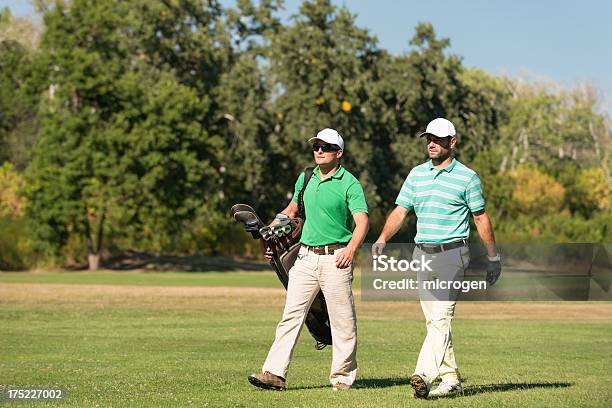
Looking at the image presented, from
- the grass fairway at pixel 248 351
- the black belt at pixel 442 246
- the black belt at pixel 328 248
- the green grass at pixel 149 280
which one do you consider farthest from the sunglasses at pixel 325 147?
the green grass at pixel 149 280

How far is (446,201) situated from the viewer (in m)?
11.1

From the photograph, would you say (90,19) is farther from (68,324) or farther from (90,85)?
(68,324)

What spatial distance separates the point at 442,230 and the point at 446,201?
28 cm

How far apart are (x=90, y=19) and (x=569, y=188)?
50444 millimetres

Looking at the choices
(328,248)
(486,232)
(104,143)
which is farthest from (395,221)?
(104,143)

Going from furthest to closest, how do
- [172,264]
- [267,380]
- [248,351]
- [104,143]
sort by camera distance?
[172,264], [104,143], [248,351], [267,380]

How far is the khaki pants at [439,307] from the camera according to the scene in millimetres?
11086

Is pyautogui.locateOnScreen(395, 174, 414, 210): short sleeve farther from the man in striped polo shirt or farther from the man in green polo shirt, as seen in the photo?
the man in green polo shirt

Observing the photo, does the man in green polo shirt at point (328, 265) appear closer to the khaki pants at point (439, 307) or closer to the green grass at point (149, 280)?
the khaki pants at point (439, 307)

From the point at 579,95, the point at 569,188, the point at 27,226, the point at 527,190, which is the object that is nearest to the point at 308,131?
the point at 27,226

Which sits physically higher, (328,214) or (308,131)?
(308,131)

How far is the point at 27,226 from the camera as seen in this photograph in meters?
59.7

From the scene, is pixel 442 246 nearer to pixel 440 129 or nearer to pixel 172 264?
pixel 440 129

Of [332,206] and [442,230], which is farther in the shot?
[332,206]
